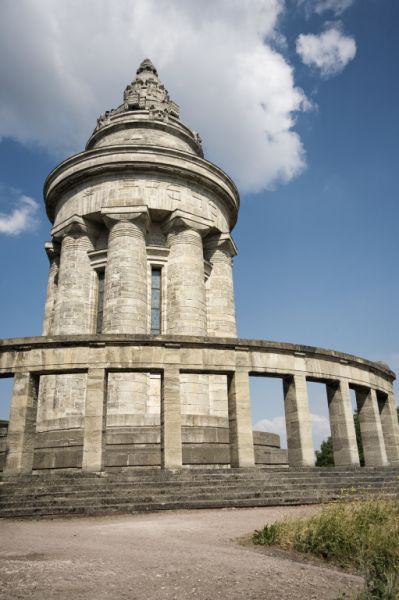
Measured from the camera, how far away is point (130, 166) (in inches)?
890

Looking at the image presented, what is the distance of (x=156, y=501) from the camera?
10.4 m

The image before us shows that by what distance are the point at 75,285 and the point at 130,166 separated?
6.41 metres

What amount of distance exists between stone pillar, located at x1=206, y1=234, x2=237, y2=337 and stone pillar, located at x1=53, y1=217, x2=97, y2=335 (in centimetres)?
591

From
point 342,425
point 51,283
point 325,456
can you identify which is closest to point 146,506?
point 342,425

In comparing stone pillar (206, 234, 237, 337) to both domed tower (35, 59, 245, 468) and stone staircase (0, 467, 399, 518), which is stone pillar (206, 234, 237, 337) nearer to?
domed tower (35, 59, 245, 468)

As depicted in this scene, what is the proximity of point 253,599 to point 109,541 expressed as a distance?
3.20 m

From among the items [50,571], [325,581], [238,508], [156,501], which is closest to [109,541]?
[50,571]

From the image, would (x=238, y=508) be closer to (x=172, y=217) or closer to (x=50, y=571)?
(x=50, y=571)

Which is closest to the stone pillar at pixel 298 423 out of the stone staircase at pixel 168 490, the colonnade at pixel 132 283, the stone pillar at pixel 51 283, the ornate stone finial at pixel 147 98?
the stone staircase at pixel 168 490

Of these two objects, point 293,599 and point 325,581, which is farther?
point 325,581

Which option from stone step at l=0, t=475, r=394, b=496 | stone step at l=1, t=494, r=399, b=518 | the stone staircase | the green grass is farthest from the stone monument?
the green grass

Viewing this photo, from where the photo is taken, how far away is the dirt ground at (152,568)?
4.20 meters

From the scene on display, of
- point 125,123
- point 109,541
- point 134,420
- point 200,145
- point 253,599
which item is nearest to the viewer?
point 253,599

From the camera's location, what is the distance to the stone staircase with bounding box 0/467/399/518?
10102mm
